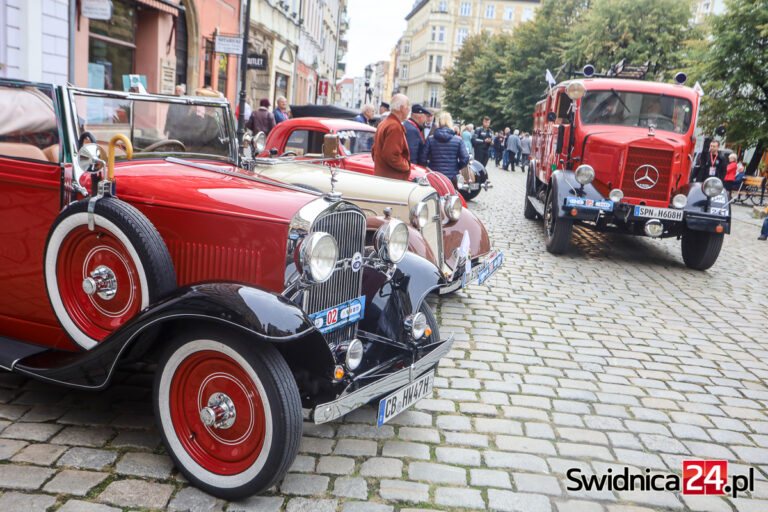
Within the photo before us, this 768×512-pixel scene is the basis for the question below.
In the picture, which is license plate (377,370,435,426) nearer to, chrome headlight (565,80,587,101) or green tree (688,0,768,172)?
chrome headlight (565,80,587,101)

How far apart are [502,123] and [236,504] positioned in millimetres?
41827

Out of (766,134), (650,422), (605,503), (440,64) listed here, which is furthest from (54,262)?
(440,64)

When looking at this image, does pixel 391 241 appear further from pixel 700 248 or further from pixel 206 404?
pixel 700 248

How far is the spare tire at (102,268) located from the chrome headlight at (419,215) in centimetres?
268

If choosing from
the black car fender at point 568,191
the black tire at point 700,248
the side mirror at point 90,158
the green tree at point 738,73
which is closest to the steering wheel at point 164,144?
the side mirror at point 90,158

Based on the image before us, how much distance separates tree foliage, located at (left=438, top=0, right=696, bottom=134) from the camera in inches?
1115

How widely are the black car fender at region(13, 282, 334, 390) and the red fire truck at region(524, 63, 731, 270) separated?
21.0 feet

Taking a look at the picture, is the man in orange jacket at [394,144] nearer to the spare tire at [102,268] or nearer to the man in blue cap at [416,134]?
the man in blue cap at [416,134]

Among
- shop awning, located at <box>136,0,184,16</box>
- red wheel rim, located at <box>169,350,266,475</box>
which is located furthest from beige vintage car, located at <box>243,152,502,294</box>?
shop awning, located at <box>136,0,184,16</box>

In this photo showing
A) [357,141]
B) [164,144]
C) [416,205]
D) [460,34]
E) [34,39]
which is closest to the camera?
[164,144]

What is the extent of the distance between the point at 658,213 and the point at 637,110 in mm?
1959

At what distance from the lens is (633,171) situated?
870 centimetres

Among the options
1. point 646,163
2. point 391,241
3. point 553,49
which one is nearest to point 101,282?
point 391,241

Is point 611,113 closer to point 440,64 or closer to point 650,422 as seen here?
point 650,422
